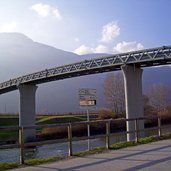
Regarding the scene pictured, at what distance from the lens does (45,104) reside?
190000 mm

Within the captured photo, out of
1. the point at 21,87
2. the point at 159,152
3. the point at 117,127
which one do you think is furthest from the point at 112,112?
the point at 159,152

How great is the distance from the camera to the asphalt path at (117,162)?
31.0 feet

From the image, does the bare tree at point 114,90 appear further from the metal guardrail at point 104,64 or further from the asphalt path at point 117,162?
the asphalt path at point 117,162

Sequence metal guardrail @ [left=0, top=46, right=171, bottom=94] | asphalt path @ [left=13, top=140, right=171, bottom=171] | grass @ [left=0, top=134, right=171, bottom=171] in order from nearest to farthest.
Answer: asphalt path @ [left=13, top=140, right=171, bottom=171] < grass @ [left=0, top=134, right=171, bottom=171] < metal guardrail @ [left=0, top=46, right=171, bottom=94]

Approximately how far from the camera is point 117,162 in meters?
10.4

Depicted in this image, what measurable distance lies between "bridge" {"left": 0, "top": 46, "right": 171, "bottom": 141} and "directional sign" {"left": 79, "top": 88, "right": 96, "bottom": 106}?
45.3 ft

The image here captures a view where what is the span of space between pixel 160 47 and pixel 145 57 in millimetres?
2536

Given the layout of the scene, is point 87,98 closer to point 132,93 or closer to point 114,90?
point 132,93

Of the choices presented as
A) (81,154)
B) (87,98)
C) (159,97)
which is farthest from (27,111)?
(159,97)

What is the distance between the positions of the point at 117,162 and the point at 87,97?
6987 millimetres

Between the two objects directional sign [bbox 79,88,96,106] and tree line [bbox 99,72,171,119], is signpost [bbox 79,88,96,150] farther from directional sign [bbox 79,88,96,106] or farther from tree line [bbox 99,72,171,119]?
tree line [bbox 99,72,171,119]

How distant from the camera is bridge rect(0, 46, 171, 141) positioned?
43.8 m

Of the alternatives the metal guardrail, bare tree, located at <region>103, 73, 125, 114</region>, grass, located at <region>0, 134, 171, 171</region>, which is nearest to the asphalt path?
grass, located at <region>0, 134, 171, 171</region>

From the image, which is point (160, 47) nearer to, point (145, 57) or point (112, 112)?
point (145, 57)
